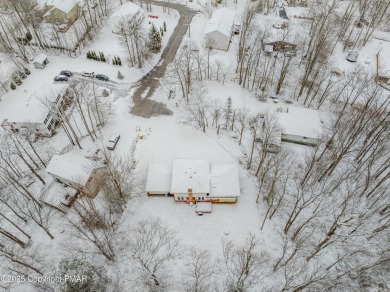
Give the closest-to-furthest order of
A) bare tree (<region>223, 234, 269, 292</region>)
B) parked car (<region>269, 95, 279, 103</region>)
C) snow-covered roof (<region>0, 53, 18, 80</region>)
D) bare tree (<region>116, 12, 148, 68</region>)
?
bare tree (<region>223, 234, 269, 292</region>) → parked car (<region>269, 95, 279, 103</region>) → snow-covered roof (<region>0, 53, 18, 80</region>) → bare tree (<region>116, 12, 148, 68</region>)

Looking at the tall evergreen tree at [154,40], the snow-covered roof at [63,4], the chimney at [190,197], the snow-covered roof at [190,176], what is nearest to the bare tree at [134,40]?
the tall evergreen tree at [154,40]

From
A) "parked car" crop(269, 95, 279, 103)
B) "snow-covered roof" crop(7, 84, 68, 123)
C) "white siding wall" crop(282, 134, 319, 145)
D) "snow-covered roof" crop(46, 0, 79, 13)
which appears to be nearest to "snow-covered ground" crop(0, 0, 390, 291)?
"parked car" crop(269, 95, 279, 103)

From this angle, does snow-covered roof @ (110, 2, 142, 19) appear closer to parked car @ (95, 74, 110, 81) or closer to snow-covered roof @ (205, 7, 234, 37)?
parked car @ (95, 74, 110, 81)

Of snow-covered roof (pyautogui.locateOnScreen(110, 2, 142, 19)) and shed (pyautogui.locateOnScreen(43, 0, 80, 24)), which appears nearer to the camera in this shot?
shed (pyautogui.locateOnScreen(43, 0, 80, 24))

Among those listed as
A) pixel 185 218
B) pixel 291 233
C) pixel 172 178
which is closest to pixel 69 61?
pixel 172 178

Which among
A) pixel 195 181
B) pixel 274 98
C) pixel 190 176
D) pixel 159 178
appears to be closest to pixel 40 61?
pixel 159 178

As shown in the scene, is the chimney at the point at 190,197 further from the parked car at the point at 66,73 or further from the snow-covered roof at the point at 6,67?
the snow-covered roof at the point at 6,67

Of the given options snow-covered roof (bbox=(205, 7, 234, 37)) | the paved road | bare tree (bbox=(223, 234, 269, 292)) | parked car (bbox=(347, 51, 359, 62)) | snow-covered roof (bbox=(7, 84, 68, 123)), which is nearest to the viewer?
bare tree (bbox=(223, 234, 269, 292))
